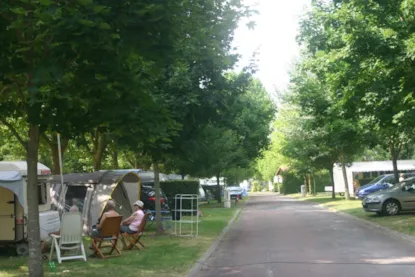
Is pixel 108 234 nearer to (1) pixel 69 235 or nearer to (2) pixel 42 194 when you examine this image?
(1) pixel 69 235

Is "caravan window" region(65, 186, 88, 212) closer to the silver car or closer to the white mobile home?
the silver car

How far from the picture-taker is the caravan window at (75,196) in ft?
58.1

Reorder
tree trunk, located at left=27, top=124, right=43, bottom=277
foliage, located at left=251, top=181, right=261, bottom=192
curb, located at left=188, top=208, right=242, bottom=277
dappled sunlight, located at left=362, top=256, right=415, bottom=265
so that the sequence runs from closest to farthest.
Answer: tree trunk, located at left=27, top=124, right=43, bottom=277, curb, located at left=188, top=208, right=242, bottom=277, dappled sunlight, located at left=362, top=256, right=415, bottom=265, foliage, located at left=251, top=181, right=261, bottom=192

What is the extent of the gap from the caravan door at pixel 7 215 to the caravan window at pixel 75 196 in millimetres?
5128

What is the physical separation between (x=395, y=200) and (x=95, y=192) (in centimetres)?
1169

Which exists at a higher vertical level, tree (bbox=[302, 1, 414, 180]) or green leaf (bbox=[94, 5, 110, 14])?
tree (bbox=[302, 1, 414, 180])

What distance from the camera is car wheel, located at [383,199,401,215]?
19.6 meters

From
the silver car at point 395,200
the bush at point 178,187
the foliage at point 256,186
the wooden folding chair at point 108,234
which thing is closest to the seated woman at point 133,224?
the wooden folding chair at point 108,234

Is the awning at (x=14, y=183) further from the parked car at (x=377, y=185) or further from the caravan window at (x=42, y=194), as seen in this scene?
the parked car at (x=377, y=185)

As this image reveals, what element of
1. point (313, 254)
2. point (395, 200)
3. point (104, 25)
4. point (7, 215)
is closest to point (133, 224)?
point (7, 215)

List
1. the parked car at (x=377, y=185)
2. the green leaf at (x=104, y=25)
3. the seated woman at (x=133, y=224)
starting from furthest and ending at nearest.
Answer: the parked car at (x=377, y=185) → the seated woman at (x=133, y=224) → the green leaf at (x=104, y=25)

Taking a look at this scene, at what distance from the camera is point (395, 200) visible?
19516mm

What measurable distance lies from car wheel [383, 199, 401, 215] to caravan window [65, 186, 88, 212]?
11759 millimetres

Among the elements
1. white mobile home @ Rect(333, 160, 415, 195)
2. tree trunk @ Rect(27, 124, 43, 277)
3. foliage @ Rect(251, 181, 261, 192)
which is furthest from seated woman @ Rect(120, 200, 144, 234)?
foliage @ Rect(251, 181, 261, 192)
